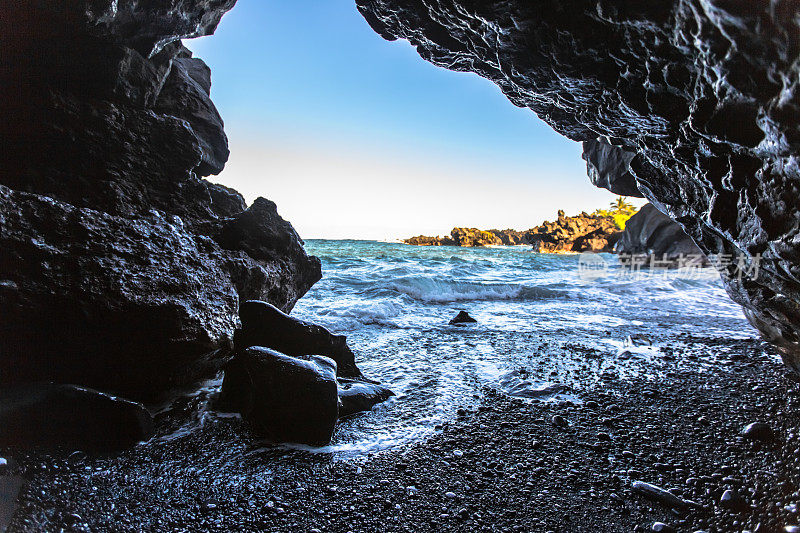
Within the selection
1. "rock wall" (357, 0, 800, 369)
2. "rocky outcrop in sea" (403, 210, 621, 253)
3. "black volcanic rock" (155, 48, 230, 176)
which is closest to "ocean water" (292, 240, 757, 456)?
"rock wall" (357, 0, 800, 369)

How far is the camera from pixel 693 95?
8.05 ft

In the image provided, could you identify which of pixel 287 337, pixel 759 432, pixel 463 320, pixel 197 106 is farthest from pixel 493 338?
pixel 197 106

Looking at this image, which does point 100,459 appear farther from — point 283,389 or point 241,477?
point 283,389

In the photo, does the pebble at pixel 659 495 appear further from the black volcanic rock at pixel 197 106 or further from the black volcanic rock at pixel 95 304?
Result: the black volcanic rock at pixel 197 106

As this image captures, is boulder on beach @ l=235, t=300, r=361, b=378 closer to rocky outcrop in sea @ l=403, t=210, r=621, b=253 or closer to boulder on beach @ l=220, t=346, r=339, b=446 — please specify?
boulder on beach @ l=220, t=346, r=339, b=446

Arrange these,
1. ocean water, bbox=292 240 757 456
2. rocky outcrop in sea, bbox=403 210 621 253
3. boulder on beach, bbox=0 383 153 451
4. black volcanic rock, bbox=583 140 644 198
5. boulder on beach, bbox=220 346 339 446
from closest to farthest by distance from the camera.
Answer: boulder on beach, bbox=0 383 153 451 → boulder on beach, bbox=220 346 339 446 → ocean water, bbox=292 240 757 456 → black volcanic rock, bbox=583 140 644 198 → rocky outcrop in sea, bbox=403 210 621 253

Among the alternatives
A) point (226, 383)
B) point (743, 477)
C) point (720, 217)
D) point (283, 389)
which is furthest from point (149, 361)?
point (720, 217)

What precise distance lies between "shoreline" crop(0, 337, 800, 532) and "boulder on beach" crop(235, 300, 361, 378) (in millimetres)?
1052

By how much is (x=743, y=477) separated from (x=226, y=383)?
4104 millimetres

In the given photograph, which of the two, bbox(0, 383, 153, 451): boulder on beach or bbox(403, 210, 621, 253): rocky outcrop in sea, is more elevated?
bbox(403, 210, 621, 253): rocky outcrop in sea

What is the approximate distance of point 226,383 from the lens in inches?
125

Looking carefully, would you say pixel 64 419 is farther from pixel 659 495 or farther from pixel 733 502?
pixel 733 502

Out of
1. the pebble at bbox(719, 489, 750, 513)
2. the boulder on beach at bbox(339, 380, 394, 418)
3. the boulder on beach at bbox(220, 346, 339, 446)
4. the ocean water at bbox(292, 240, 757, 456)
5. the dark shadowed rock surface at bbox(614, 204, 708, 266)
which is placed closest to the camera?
the pebble at bbox(719, 489, 750, 513)

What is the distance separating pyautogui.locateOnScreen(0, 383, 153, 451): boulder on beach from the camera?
2182 mm
